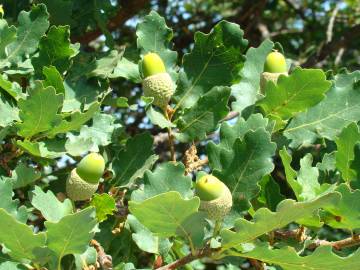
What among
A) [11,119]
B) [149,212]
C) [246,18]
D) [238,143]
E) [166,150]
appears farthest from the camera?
[246,18]

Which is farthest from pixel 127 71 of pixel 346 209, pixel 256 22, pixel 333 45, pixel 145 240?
pixel 256 22

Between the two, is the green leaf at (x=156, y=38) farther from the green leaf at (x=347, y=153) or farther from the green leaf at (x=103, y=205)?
the green leaf at (x=347, y=153)

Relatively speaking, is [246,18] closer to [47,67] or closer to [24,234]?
[47,67]

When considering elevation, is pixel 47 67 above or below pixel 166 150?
above

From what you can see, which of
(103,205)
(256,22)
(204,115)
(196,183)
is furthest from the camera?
(256,22)

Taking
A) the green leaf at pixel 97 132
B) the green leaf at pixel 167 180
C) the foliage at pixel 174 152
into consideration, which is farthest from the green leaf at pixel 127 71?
the green leaf at pixel 167 180

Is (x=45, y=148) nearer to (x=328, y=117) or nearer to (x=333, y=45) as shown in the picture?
(x=328, y=117)

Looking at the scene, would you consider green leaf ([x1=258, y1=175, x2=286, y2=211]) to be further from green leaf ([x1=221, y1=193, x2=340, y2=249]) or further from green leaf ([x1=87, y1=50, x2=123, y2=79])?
green leaf ([x1=87, y1=50, x2=123, y2=79])

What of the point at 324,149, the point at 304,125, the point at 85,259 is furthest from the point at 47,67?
the point at 324,149

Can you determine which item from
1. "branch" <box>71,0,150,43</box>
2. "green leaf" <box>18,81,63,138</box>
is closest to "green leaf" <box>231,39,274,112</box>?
"green leaf" <box>18,81,63,138</box>
